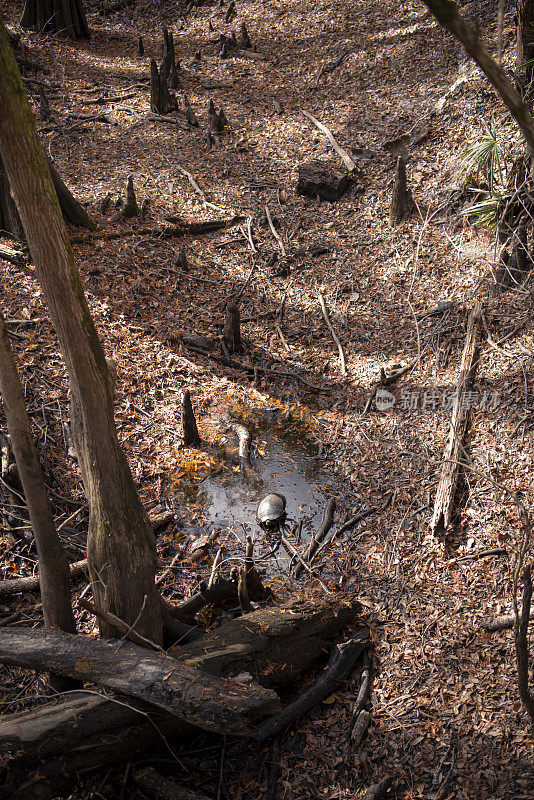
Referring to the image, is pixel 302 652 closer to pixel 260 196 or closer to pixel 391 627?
pixel 391 627

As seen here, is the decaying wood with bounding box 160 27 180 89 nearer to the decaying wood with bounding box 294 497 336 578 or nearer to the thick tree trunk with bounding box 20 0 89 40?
the thick tree trunk with bounding box 20 0 89 40

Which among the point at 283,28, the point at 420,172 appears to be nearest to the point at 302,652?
the point at 420,172

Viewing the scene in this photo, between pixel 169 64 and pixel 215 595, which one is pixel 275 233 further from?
pixel 215 595

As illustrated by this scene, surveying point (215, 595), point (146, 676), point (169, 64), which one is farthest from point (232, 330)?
point (169, 64)

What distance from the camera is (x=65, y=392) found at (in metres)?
6.55

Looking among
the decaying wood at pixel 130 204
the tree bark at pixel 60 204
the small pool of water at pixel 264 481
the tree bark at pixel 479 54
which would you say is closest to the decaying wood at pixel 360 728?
the small pool of water at pixel 264 481

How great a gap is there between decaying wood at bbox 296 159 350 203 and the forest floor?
0.21 meters

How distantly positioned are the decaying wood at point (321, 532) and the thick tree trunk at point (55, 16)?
15.0 meters

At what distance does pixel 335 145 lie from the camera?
11008 mm

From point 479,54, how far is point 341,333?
688cm

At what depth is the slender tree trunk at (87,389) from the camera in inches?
113

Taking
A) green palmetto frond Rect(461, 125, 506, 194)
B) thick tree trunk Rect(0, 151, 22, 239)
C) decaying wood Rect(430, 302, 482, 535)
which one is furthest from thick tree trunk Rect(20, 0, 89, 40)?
decaying wood Rect(430, 302, 482, 535)

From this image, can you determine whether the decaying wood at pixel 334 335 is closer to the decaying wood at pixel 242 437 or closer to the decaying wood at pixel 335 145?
the decaying wood at pixel 242 437

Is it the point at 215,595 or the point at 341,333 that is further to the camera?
the point at 341,333
